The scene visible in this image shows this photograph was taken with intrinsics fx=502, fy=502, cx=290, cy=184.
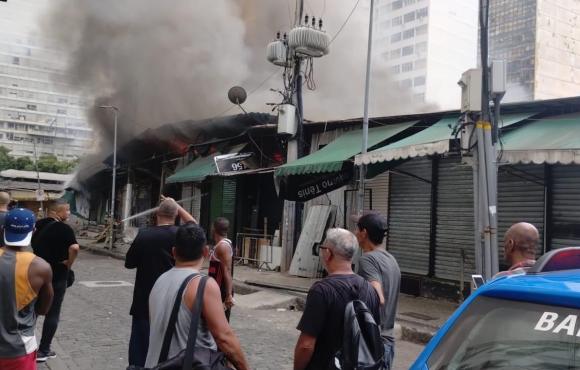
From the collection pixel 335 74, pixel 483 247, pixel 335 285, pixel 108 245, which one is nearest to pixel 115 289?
pixel 483 247

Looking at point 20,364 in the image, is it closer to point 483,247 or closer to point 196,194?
point 483,247

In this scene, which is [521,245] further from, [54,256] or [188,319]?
[54,256]

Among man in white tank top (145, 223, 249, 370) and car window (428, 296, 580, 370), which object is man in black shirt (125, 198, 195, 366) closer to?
man in white tank top (145, 223, 249, 370)

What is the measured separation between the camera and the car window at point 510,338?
1.57 m

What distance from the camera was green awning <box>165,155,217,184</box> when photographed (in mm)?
14291

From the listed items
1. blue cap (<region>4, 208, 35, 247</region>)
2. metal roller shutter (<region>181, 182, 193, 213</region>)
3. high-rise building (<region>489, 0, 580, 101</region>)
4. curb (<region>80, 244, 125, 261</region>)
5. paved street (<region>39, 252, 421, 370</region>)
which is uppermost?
high-rise building (<region>489, 0, 580, 101</region>)

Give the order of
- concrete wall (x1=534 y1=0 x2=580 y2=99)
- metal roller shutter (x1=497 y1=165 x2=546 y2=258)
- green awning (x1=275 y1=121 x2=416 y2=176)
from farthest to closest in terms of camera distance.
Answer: concrete wall (x1=534 y1=0 x2=580 y2=99), green awning (x1=275 y1=121 x2=416 y2=176), metal roller shutter (x1=497 y1=165 x2=546 y2=258)

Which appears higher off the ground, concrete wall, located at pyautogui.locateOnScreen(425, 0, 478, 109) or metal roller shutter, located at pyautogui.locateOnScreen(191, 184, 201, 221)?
concrete wall, located at pyautogui.locateOnScreen(425, 0, 478, 109)

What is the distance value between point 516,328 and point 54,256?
4539 mm

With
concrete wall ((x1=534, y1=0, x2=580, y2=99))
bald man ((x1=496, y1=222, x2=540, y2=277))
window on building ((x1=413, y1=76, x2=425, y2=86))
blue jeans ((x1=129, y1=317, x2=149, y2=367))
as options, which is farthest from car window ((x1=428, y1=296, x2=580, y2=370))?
window on building ((x1=413, y1=76, x2=425, y2=86))

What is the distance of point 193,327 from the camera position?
7.50 ft

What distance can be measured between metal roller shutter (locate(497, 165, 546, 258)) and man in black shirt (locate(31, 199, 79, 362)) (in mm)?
6380

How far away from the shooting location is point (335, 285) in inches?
101

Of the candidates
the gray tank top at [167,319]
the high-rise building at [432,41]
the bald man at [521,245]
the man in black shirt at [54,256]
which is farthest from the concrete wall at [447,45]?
the gray tank top at [167,319]
